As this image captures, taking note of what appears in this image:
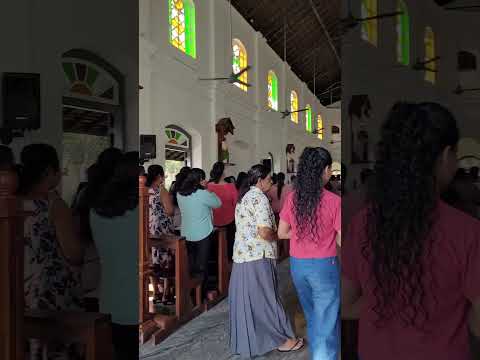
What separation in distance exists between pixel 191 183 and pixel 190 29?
12.3ft

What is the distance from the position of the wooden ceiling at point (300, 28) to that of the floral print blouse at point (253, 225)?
4563 millimetres

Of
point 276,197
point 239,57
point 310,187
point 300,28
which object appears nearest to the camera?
point 310,187

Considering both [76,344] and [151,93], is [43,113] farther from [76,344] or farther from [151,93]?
[151,93]

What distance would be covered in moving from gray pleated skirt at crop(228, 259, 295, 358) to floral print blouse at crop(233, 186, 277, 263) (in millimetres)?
57

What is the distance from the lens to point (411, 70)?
0.58 m

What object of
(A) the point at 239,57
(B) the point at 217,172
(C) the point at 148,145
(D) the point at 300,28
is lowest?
(B) the point at 217,172

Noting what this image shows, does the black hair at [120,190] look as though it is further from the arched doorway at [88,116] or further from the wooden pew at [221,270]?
the wooden pew at [221,270]

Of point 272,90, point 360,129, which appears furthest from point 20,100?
point 272,90

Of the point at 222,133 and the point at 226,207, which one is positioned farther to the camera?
the point at 222,133

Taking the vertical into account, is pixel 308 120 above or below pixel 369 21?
above

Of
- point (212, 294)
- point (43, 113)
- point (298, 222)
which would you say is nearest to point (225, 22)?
point (212, 294)

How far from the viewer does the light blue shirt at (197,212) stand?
296cm

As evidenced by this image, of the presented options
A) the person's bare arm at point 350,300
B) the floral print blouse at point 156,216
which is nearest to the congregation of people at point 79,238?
the person's bare arm at point 350,300

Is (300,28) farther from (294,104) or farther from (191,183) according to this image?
(191,183)
